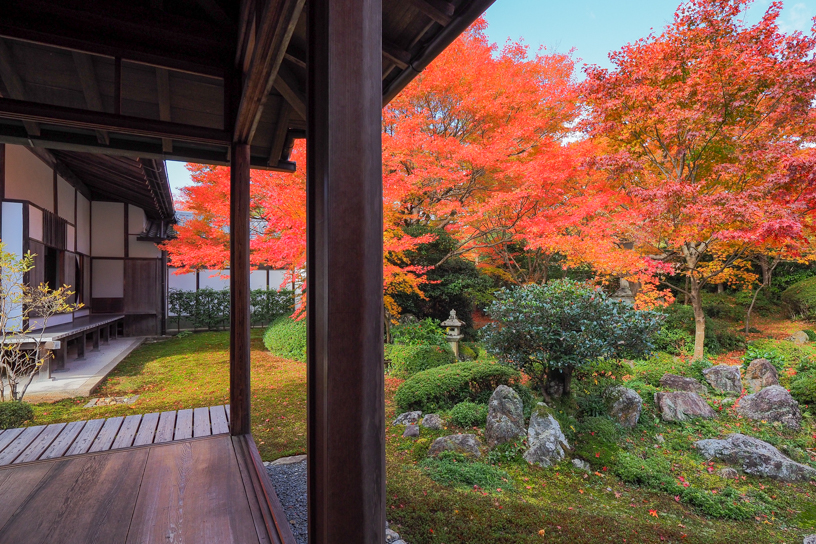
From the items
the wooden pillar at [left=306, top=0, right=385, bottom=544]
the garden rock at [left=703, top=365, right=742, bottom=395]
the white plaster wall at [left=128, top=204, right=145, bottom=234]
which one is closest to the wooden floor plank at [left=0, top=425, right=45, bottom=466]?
the wooden pillar at [left=306, top=0, right=385, bottom=544]

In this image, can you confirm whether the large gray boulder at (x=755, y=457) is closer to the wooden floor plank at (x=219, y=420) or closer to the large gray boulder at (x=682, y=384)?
the large gray boulder at (x=682, y=384)

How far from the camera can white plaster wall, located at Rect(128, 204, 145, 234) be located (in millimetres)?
9906

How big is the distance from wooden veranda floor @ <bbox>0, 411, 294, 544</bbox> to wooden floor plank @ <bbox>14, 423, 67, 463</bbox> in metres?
0.08

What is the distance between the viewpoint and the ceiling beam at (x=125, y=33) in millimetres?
2113

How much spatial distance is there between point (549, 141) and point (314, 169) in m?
7.54

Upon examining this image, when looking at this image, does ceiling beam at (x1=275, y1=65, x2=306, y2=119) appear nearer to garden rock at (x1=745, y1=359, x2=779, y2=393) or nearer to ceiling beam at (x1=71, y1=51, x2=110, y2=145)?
ceiling beam at (x1=71, y1=51, x2=110, y2=145)

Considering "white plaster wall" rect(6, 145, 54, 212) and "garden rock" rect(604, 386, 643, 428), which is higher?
"white plaster wall" rect(6, 145, 54, 212)

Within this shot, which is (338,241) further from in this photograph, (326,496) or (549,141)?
(549,141)

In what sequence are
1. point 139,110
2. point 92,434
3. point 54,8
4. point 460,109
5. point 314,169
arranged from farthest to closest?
point 460,109 < point 139,110 < point 92,434 < point 54,8 < point 314,169

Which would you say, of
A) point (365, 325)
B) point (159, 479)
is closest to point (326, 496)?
point (365, 325)

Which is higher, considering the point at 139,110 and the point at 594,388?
the point at 139,110

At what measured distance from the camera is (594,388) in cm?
473

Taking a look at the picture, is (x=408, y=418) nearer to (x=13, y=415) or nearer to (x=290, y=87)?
(x=290, y=87)

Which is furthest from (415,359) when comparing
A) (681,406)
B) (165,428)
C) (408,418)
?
(165,428)
